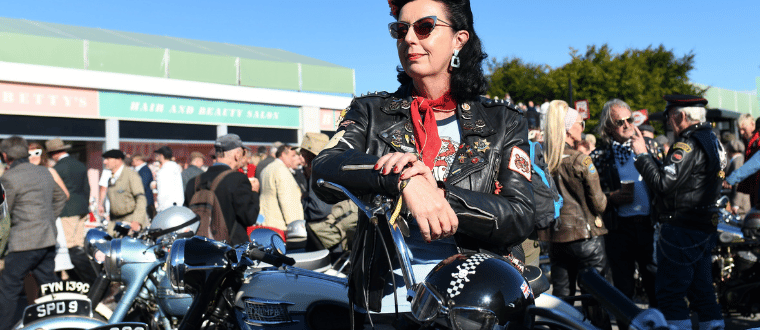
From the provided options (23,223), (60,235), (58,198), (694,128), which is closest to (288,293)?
(694,128)

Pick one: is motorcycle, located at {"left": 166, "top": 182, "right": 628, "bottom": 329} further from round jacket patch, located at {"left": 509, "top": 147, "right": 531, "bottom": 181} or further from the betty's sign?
the betty's sign

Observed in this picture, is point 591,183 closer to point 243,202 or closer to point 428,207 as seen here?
point 243,202

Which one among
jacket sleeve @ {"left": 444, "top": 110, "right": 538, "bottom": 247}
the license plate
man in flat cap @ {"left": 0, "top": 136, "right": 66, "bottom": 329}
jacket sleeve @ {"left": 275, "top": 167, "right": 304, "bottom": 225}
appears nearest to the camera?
jacket sleeve @ {"left": 444, "top": 110, "right": 538, "bottom": 247}

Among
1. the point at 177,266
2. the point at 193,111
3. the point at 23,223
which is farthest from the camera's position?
the point at 193,111

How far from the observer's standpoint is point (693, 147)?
4184 mm

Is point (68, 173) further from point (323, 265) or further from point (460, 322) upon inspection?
point (460, 322)

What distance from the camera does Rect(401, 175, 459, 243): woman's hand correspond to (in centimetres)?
141

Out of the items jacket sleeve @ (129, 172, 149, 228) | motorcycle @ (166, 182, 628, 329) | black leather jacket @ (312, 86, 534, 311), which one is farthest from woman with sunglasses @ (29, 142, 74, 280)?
black leather jacket @ (312, 86, 534, 311)

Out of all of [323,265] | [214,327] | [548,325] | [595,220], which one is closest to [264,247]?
[214,327]

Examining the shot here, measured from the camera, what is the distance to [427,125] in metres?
1.86

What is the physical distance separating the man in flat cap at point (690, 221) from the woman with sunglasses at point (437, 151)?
274cm

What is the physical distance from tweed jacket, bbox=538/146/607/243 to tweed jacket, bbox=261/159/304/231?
8.70 ft

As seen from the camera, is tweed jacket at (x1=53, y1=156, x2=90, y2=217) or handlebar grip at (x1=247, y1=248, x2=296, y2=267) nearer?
handlebar grip at (x1=247, y1=248, x2=296, y2=267)

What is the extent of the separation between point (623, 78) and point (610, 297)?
33165 mm
